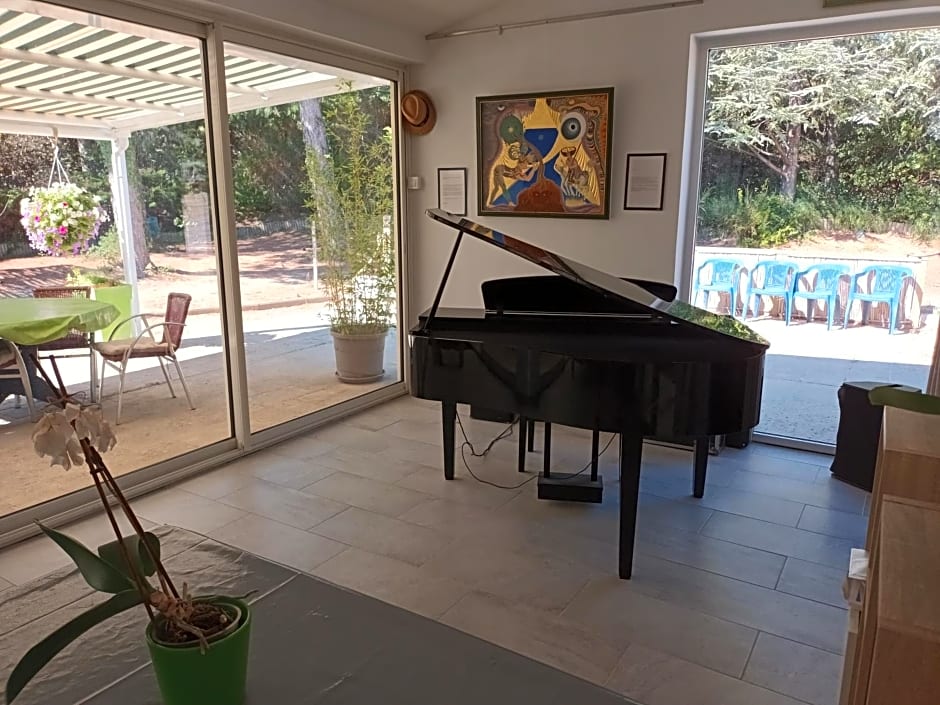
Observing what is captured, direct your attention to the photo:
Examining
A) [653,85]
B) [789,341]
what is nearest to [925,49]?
[653,85]

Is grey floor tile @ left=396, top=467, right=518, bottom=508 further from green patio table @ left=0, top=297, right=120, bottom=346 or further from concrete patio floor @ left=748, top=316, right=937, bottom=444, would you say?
concrete patio floor @ left=748, top=316, right=937, bottom=444

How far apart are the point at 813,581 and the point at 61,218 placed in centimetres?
378

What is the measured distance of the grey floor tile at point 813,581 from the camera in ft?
8.96

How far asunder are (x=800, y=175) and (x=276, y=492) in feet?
11.6

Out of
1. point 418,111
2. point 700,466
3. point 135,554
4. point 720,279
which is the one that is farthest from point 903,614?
point 418,111

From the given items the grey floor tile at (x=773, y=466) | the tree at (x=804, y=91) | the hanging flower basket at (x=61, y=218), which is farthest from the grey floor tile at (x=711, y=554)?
the hanging flower basket at (x=61, y=218)

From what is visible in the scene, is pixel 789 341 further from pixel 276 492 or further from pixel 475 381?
pixel 276 492

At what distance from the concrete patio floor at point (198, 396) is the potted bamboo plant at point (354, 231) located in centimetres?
15

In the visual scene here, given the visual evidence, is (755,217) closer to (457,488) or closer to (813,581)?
(813,581)

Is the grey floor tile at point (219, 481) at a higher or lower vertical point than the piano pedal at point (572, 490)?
lower

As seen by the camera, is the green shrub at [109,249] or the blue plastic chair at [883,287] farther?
the blue plastic chair at [883,287]

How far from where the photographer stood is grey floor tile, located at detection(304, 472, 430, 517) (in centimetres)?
350

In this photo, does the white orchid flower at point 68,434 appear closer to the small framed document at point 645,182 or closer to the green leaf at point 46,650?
the green leaf at point 46,650

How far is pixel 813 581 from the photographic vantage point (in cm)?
284
